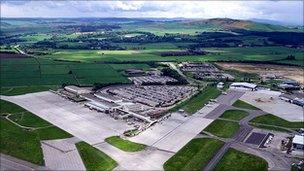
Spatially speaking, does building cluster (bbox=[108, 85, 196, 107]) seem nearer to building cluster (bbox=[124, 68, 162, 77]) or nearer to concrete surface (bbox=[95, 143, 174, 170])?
building cluster (bbox=[124, 68, 162, 77])

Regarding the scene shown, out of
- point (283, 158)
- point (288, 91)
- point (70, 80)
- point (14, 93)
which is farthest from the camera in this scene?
point (70, 80)

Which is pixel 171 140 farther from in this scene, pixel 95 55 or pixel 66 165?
pixel 95 55

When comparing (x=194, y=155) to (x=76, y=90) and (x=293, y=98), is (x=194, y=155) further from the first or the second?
(x=76, y=90)

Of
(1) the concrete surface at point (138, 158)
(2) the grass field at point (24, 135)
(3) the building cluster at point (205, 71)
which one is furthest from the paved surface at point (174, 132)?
(3) the building cluster at point (205, 71)

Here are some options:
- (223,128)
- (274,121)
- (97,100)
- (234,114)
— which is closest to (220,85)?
(234,114)

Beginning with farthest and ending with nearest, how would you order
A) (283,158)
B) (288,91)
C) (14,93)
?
(288,91) → (14,93) → (283,158)

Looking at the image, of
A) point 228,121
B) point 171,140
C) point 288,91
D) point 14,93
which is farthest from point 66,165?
point 288,91

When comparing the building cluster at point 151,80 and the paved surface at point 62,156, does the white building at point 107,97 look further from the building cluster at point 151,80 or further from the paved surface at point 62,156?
the paved surface at point 62,156
